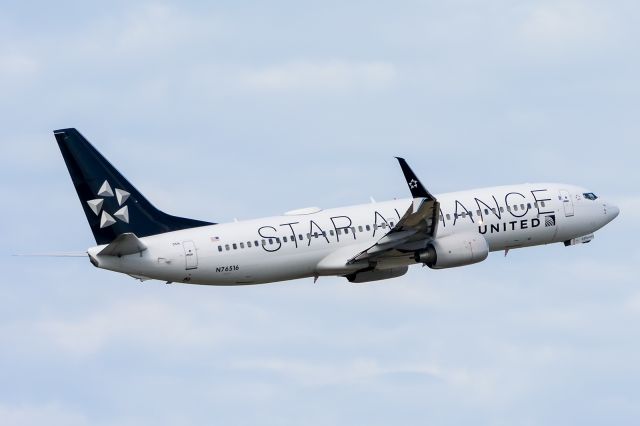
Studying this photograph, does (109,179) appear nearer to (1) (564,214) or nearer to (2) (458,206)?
(2) (458,206)

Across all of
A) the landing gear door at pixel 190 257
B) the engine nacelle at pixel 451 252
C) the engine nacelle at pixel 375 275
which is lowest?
the engine nacelle at pixel 375 275

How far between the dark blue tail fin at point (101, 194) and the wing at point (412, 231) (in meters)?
10.4

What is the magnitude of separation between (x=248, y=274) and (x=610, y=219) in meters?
22.0

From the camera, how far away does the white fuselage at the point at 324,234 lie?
73.1m

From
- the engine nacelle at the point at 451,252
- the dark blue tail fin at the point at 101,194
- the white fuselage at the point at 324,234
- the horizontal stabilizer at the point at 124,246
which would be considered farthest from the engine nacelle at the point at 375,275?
the horizontal stabilizer at the point at 124,246

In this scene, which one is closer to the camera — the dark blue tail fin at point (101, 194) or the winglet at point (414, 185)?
the winglet at point (414, 185)

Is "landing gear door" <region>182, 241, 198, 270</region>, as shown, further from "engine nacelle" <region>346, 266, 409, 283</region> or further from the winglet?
the winglet

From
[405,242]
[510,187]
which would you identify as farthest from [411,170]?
[510,187]

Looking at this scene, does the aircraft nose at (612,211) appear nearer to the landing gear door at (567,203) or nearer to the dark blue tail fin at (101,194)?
the landing gear door at (567,203)

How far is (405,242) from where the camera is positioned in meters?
75.6

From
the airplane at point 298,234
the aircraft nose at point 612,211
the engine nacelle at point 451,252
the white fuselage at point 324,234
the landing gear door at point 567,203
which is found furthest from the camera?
the aircraft nose at point 612,211

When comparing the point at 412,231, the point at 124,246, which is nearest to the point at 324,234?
the point at 412,231

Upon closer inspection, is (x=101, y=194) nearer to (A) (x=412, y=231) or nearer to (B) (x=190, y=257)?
(B) (x=190, y=257)

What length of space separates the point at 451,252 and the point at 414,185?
5.03 metres
